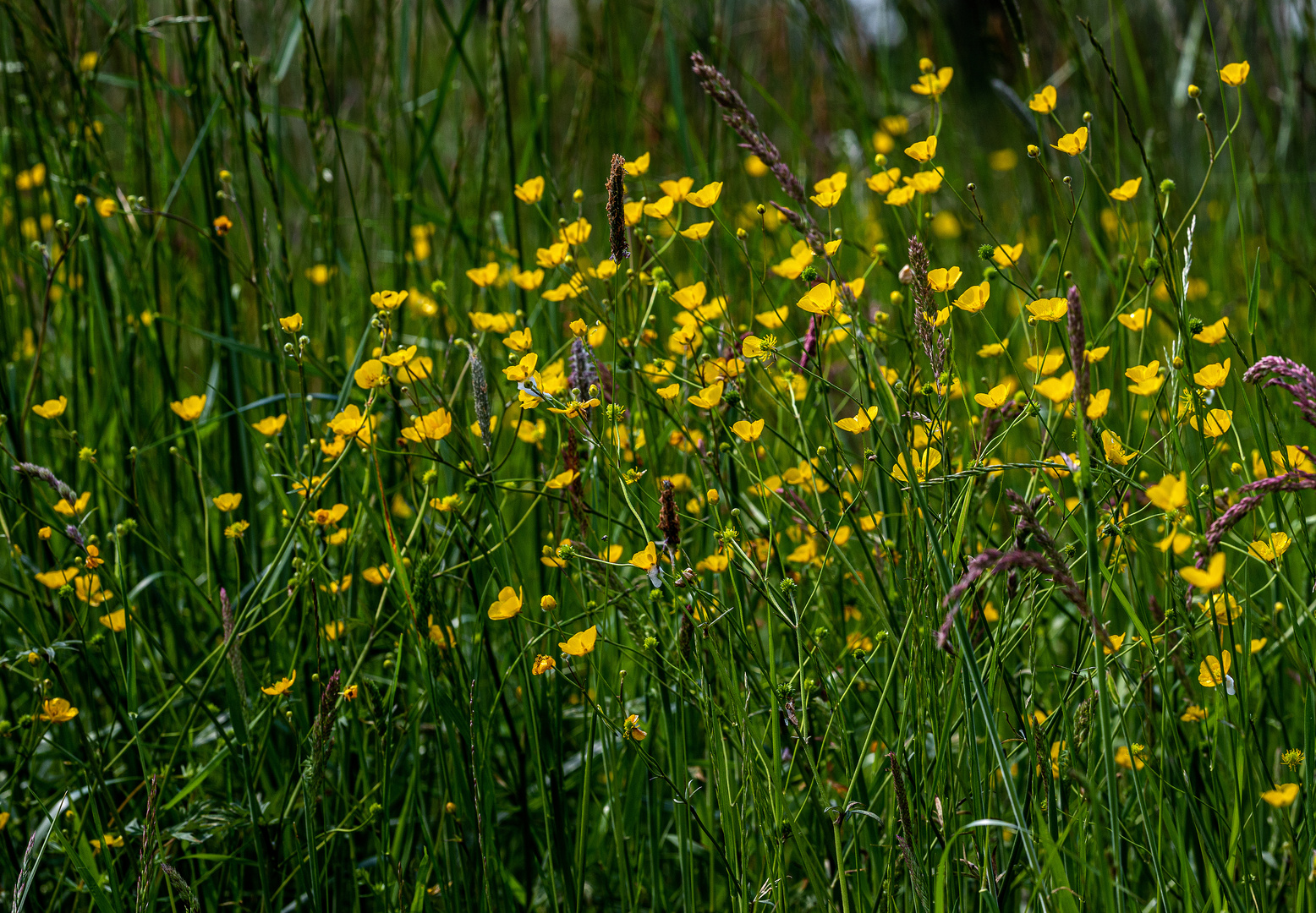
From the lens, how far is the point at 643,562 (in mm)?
914

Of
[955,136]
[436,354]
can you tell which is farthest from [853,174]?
[436,354]

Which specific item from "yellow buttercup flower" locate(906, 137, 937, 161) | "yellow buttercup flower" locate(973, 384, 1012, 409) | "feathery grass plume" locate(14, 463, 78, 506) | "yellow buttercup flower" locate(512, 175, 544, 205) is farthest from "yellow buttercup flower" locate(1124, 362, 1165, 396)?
"feathery grass plume" locate(14, 463, 78, 506)

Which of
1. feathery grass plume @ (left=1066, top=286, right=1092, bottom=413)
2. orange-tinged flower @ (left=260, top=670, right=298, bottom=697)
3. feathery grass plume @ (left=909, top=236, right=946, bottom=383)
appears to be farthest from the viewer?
orange-tinged flower @ (left=260, top=670, right=298, bottom=697)

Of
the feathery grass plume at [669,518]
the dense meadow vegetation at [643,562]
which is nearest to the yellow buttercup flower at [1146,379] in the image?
the dense meadow vegetation at [643,562]

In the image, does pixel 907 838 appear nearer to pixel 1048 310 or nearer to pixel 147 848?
pixel 1048 310

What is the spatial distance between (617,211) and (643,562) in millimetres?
345

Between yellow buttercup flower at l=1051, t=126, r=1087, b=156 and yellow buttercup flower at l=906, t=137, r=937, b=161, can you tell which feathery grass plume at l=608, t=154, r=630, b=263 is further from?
yellow buttercup flower at l=1051, t=126, r=1087, b=156

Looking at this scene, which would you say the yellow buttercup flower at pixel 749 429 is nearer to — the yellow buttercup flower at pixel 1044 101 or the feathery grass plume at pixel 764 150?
the feathery grass plume at pixel 764 150

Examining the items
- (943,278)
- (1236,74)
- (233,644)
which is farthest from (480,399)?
(1236,74)

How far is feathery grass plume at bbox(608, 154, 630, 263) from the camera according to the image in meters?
0.98

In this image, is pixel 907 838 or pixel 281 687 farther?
pixel 281 687

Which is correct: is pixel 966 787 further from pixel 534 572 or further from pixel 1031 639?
pixel 534 572

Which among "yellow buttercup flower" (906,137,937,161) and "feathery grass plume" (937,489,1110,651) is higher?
"yellow buttercup flower" (906,137,937,161)

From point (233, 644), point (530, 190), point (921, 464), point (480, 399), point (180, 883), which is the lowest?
point (180, 883)
